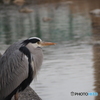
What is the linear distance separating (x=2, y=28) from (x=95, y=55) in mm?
6476

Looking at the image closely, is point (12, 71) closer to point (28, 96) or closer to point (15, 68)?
point (15, 68)

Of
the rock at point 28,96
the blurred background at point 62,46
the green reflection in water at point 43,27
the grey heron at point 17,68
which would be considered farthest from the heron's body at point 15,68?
the green reflection in water at point 43,27

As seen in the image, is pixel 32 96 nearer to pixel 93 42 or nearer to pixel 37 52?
pixel 37 52

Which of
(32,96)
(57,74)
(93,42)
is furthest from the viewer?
(93,42)

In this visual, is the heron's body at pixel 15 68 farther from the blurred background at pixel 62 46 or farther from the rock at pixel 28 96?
the blurred background at pixel 62 46

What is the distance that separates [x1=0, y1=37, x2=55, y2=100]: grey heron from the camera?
3953 millimetres

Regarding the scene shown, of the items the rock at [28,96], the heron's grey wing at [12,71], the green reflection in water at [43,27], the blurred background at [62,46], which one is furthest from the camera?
the green reflection in water at [43,27]

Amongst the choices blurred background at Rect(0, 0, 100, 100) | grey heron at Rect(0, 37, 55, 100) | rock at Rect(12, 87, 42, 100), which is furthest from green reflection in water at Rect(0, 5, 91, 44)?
grey heron at Rect(0, 37, 55, 100)

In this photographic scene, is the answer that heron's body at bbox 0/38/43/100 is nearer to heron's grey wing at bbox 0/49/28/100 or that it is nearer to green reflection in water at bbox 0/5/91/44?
heron's grey wing at bbox 0/49/28/100

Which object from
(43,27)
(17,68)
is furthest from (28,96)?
(43,27)

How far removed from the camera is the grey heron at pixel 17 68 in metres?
3.95

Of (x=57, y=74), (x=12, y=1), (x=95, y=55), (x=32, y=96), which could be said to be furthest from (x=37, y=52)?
(x=12, y=1)

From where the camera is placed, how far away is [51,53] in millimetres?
9516

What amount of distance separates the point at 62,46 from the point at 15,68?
6.69 meters
